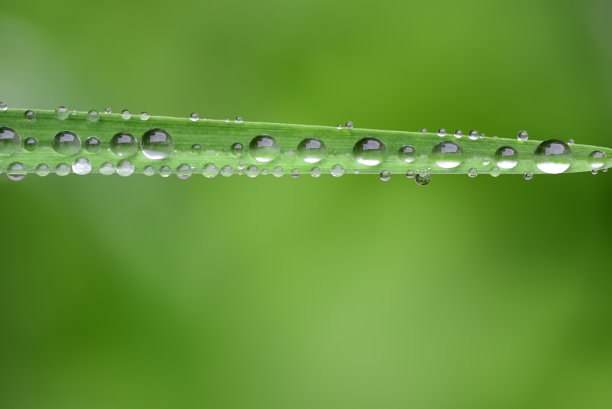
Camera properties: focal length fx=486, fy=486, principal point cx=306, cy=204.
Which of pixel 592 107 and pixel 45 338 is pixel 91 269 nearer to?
pixel 45 338

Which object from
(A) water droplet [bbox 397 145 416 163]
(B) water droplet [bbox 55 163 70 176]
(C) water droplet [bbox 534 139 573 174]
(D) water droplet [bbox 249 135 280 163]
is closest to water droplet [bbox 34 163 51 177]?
(B) water droplet [bbox 55 163 70 176]

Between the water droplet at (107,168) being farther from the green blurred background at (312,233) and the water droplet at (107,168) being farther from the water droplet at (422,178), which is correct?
the green blurred background at (312,233)

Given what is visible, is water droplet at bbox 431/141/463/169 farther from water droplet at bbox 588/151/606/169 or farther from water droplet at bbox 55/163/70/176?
water droplet at bbox 55/163/70/176

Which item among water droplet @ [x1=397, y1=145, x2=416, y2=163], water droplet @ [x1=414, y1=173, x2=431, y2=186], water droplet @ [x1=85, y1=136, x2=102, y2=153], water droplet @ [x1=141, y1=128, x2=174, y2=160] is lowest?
water droplet @ [x1=414, y1=173, x2=431, y2=186]

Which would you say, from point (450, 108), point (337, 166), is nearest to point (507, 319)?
point (450, 108)

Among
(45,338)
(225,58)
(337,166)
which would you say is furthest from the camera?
(225,58)

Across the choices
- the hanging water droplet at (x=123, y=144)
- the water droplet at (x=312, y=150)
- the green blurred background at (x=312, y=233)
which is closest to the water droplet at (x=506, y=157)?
the water droplet at (x=312, y=150)
